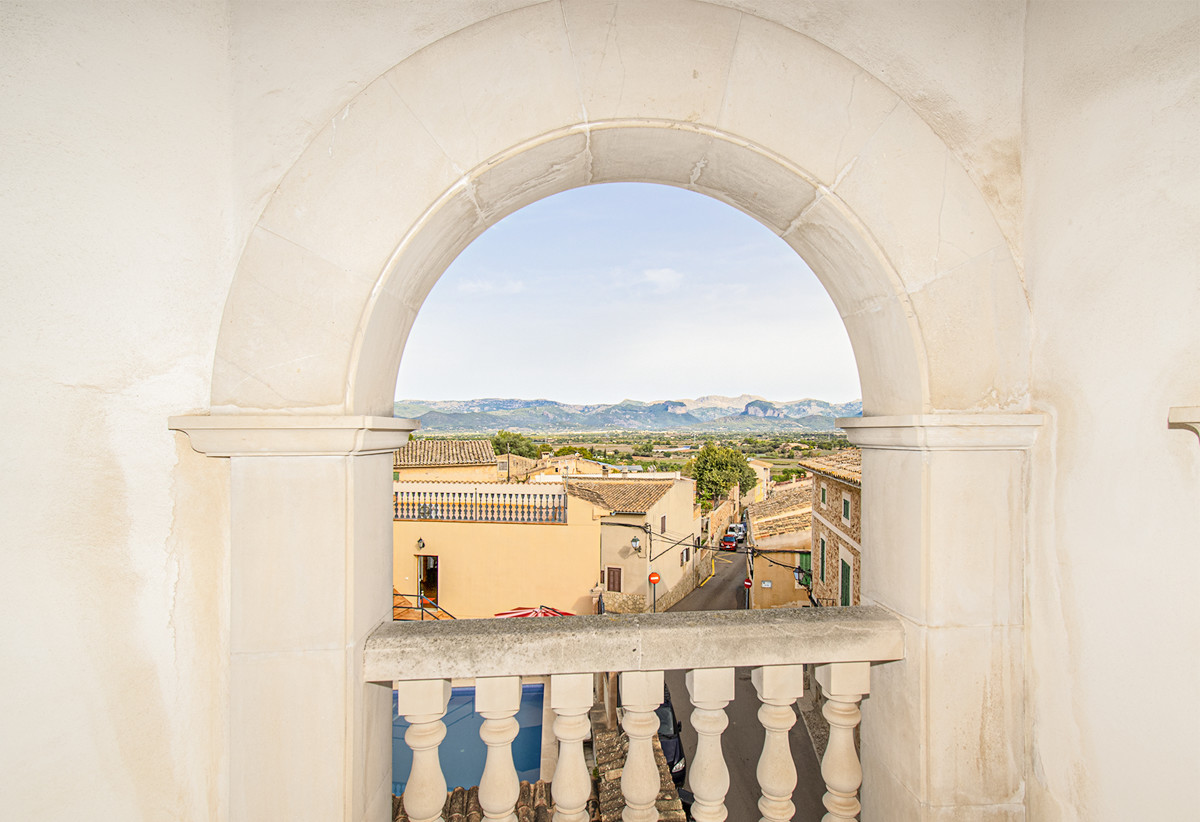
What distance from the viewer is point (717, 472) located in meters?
61.6

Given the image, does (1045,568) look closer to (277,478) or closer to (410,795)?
(410,795)

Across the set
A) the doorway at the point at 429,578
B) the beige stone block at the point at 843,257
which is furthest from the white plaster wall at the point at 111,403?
the doorway at the point at 429,578

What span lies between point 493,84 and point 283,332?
109 centimetres

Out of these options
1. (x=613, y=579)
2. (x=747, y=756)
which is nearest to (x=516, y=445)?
(x=613, y=579)

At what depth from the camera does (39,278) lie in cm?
166

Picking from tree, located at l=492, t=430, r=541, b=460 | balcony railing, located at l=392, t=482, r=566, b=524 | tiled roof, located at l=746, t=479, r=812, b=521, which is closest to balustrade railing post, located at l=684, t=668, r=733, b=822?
balcony railing, located at l=392, t=482, r=566, b=524

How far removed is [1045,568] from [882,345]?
947 mm

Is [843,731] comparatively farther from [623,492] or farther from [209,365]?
[623,492]

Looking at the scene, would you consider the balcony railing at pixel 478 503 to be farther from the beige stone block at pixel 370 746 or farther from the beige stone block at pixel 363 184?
the beige stone block at pixel 363 184

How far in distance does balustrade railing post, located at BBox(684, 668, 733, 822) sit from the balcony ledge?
76mm

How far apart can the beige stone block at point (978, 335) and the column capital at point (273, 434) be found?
6.48ft

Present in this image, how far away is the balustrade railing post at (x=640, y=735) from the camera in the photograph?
1982 mm

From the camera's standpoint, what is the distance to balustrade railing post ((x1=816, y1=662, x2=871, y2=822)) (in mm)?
2111

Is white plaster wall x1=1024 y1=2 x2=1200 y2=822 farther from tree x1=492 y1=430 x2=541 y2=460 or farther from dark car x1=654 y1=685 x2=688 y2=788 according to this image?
tree x1=492 y1=430 x2=541 y2=460
